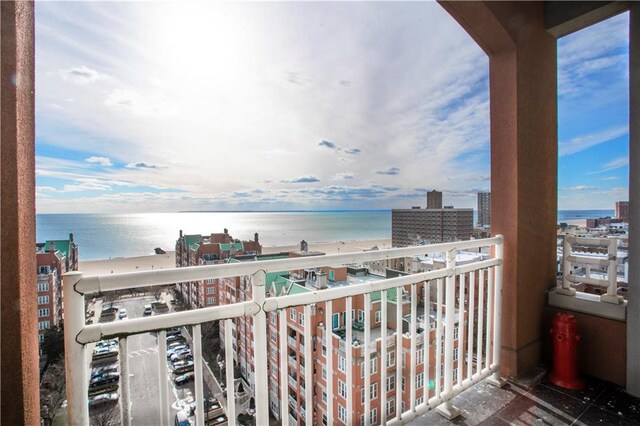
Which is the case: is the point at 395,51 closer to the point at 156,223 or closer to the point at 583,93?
the point at 583,93

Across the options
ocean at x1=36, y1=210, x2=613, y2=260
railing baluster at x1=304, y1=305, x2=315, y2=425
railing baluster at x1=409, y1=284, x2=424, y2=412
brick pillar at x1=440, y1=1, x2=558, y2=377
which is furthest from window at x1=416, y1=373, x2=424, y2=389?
ocean at x1=36, y1=210, x2=613, y2=260

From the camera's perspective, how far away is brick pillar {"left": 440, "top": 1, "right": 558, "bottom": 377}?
2.06 meters

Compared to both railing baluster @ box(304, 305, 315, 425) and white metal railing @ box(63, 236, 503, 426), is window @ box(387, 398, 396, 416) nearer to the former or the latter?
white metal railing @ box(63, 236, 503, 426)

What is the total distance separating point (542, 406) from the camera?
1758 millimetres

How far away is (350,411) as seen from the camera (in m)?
1.28

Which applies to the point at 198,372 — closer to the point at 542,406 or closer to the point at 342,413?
the point at 342,413

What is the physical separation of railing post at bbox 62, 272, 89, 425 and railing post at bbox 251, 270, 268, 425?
0.47 m

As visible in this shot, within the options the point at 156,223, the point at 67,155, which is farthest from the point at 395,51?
the point at 156,223

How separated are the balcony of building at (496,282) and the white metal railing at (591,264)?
92 mm

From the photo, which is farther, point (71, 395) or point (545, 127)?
point (545, 127)

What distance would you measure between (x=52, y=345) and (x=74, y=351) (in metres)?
0.38

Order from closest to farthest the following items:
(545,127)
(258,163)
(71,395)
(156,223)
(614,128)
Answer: (71,395), (614,128), (545,127), (258,163), (156,223)

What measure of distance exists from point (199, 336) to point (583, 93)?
346 cm

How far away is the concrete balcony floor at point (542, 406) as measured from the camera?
1.64 metres
